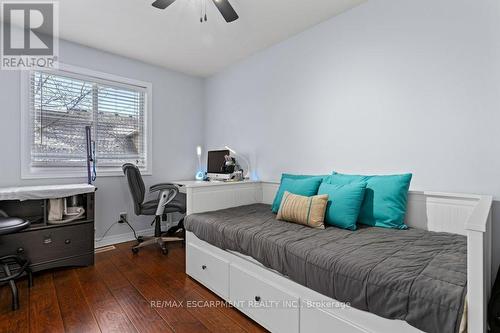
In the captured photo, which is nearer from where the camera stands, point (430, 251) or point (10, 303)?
point (430, 251)

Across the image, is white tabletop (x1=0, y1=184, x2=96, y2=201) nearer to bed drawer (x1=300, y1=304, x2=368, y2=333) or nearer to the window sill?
the window sill

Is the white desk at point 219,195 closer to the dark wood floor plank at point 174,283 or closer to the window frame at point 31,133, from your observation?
the dark wood floor plank at point 174,283

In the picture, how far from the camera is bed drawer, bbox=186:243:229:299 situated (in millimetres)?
1903

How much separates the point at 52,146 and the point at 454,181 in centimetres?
379

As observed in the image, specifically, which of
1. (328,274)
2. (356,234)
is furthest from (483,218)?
(356,234)

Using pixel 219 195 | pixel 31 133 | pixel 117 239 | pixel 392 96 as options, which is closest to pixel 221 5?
pixel 392 96

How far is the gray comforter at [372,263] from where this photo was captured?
969 mm

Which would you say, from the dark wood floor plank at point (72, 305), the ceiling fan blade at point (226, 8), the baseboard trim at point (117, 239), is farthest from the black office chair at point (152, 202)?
the ceiling fan blade at point (226, 8)

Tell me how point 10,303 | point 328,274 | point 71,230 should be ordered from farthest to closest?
point 71,230, point 10,303, point 328,274

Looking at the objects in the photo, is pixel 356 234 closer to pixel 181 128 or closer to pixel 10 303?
pixel 10 303

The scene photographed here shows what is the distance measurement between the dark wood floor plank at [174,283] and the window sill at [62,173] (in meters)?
0.94

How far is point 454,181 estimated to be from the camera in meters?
1.75

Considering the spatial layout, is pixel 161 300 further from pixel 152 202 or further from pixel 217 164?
pixel 217 164

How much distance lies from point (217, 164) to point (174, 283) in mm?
→ 1630
